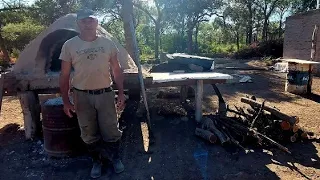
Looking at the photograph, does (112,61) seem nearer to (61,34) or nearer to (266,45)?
(61,34)

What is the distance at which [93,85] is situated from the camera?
3.32 m

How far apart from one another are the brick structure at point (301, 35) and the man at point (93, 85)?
1102 cm

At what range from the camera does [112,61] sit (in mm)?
3438

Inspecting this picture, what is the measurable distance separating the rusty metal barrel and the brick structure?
36.2 feet

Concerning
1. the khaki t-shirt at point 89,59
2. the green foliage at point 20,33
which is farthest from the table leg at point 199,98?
the green foliage at point 20,33

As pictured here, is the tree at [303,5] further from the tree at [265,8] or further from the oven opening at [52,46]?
the oven opening at [52,46]

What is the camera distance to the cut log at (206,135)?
14.3 feet

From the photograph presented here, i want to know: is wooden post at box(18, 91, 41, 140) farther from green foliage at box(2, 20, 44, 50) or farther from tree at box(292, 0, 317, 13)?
tree at box(292, 0, 317, 13)

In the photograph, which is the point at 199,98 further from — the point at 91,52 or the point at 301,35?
the point at 301,35

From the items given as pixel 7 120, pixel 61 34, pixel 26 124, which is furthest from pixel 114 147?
pixel 7 120

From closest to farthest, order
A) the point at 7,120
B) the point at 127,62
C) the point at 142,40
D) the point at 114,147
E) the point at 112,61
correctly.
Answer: the point at 112,61 < the point at 114,147 < the point at 127,62 < the point at 7,120 < the point at 142,40

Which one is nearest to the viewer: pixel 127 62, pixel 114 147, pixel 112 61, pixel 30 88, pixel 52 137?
pixel 112 61

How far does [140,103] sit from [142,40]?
29.3 meters

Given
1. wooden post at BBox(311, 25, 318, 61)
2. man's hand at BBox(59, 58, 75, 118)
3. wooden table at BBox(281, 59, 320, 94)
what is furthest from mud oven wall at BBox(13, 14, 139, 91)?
wooden post at BBox(311, 25, 318, 61)
